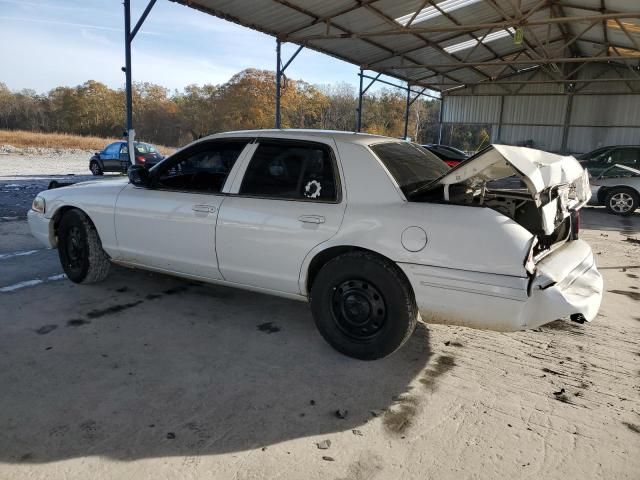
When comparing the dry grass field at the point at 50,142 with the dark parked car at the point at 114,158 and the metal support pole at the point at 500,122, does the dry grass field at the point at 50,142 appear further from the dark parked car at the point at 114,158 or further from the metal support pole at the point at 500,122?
the metal support pole at the point at 500,122

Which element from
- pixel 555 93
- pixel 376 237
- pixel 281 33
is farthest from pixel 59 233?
pixel 555 93

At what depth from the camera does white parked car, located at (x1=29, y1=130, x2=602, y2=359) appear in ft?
9.55

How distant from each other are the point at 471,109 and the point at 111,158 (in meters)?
18.1

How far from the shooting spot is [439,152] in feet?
41.7

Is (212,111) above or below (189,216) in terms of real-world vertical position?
above

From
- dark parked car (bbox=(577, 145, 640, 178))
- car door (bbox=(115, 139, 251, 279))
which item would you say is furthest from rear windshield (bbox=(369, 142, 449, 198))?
dark parked car (bbox=(577, 145, 640, 178))

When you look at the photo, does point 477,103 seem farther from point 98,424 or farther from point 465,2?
point 98,424

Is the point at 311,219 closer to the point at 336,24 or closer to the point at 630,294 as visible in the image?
the point at 630,294

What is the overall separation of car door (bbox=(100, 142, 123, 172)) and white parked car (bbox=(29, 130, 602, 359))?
15.3m

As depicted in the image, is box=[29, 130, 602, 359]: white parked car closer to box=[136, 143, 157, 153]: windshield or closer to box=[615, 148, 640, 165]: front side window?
box=[615, 148, 640, 165]: front side window

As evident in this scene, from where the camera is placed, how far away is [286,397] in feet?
9.61

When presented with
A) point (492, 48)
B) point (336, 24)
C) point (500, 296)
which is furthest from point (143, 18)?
point (492, 48)

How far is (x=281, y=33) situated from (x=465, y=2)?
4924 mm

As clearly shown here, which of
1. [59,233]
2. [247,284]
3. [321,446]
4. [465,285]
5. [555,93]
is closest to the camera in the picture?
[321,446]
